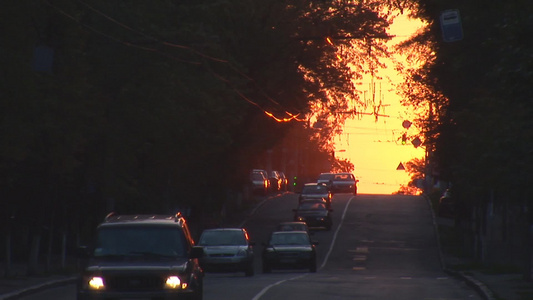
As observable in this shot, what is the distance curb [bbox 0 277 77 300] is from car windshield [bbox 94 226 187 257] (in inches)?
239

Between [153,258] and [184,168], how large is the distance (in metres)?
28.1

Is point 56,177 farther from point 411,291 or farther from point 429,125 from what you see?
point 429,125

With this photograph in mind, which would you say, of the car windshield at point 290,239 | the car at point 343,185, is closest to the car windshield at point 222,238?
the car windshield at point 290,239

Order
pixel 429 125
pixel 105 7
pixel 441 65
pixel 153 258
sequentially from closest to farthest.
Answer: pixel 153 258 < pixel 105 7 < pixel 441 65 < pixel 429 125

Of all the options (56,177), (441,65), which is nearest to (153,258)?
(56,177)

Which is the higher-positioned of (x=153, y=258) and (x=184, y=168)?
(x=184, y=168)

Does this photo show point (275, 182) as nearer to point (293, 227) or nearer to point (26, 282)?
point (293, 227)

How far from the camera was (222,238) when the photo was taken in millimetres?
36312

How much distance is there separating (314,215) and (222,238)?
92.8 feet

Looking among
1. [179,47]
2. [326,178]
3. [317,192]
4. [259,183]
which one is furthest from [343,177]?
[179,47]

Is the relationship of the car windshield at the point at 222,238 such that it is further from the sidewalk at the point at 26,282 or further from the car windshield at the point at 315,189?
the car windshield at the point at 315,189

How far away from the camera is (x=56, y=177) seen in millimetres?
31656

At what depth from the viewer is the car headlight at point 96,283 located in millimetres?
15891

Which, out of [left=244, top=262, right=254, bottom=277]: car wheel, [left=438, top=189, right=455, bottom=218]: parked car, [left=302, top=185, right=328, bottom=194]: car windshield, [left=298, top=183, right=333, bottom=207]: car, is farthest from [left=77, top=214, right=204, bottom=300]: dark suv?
[left=302, top=185, right=328, bottom=194]: car windshield
